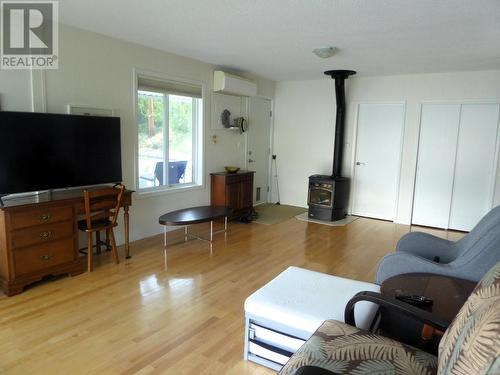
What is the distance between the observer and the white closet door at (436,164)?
5.21m

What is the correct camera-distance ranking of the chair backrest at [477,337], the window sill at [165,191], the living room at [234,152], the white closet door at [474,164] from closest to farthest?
the chair backrest at [477,337]
the living room at [234,152]
the window sill at [165,191]
the white closet door at [474,164]

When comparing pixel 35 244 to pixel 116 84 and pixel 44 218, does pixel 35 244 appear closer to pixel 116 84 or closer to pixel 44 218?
pixel 44 218

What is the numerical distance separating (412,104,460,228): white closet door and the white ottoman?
12.7ft

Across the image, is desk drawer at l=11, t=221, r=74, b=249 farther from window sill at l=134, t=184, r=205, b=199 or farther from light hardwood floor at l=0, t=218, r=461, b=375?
window sill at l=134, t=184, r=205, b=199

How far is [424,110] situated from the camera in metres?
5.36

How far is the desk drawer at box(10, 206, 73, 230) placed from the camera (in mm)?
2781

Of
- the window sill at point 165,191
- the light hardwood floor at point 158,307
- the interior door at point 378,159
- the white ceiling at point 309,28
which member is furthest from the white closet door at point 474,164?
the window sill at point 165,191

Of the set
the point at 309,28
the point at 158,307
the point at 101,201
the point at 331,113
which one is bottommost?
the point at 158,307

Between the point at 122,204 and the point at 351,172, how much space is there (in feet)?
13.1

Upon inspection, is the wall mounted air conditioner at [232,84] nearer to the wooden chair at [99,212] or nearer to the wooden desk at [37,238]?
the wooden chair at [99,212]

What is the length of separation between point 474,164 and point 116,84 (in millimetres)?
4970

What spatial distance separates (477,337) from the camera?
40.0 inches

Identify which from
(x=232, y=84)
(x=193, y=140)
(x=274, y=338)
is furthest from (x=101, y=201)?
(x=232, y=84)

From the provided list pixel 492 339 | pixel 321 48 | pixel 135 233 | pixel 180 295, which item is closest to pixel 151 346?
pixel 180 295
